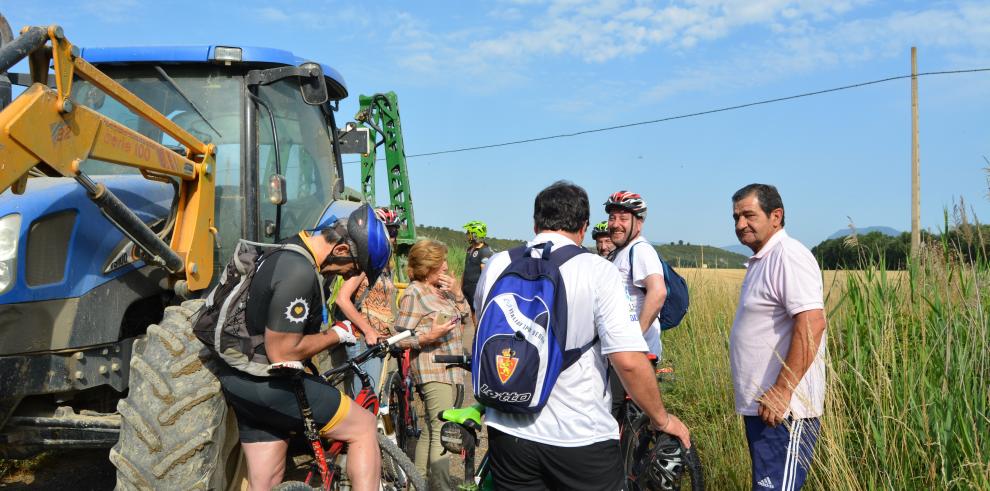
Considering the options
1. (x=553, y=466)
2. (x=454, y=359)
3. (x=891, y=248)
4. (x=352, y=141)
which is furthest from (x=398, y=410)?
(x=891, y=248)

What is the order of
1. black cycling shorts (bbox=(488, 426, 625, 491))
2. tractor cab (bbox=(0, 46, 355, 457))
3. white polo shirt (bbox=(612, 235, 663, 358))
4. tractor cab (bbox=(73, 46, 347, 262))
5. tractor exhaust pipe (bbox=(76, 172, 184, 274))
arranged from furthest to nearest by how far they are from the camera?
tractor cab (bbox=(73, 46, 347, 262)), white polo shirt (bbox=(612, 235, 663, 358)), tractor cab (bbox=(0, 46, 355, 457)), tractor exhaust pipe (bbox=(76, 172, 184, 274)), black cycling shorts (bbox=(488, 426, 625, 491))

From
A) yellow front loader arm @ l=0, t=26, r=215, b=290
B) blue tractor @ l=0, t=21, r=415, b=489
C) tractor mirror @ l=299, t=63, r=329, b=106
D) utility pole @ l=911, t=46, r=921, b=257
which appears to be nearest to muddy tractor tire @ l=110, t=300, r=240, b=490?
blue tractor @ l=0, t=21, r=415, b=489

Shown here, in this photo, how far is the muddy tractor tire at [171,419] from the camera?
141 inches

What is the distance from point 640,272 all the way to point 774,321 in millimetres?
1485

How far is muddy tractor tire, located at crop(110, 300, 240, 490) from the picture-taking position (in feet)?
11.8

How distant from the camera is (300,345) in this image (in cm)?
342

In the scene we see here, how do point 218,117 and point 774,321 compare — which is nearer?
point 774,321

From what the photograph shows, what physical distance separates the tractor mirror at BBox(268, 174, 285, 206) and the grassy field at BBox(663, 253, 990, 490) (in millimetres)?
3322

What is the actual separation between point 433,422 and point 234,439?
5.21 feet

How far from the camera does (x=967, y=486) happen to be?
3201 mm

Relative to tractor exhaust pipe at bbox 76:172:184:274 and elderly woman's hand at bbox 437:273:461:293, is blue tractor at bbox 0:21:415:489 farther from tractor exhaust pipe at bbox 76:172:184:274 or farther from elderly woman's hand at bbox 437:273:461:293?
elderly woman's hand at bbox 437:273:461:293

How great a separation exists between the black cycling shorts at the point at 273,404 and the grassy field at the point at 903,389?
216cm

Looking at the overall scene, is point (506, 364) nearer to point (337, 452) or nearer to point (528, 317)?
point (528, 317)

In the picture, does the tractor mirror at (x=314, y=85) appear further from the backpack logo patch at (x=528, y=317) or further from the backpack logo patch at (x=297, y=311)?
the backpack logo patch at (x=528, y=317)
